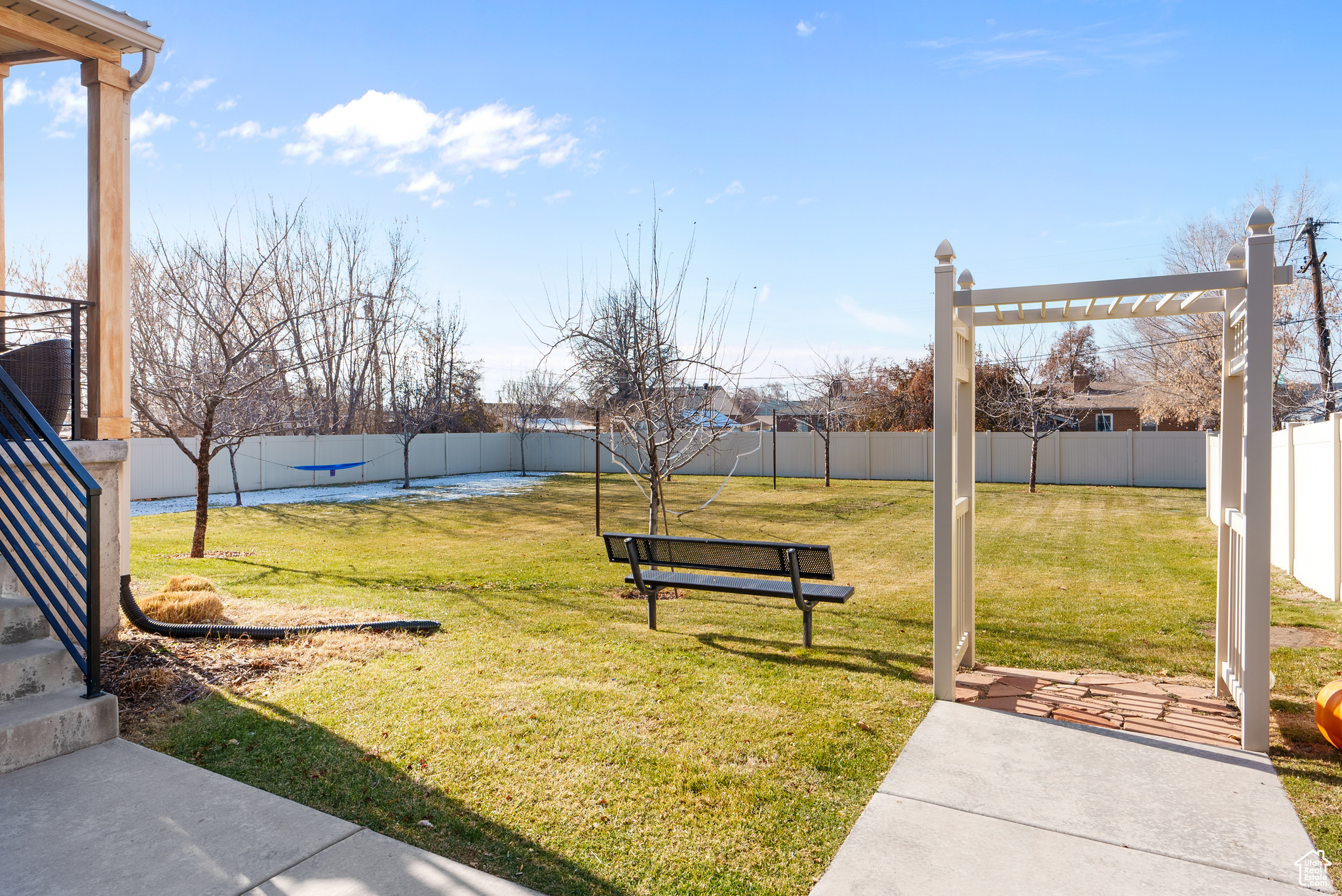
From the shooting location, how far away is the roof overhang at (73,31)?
457 centimetres

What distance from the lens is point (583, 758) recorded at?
3.15 metres

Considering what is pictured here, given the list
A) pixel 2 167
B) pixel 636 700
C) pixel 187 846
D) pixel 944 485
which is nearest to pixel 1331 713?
pixel 944 485

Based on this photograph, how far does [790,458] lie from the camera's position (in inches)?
1037

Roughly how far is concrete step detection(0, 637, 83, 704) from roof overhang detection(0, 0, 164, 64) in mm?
3867

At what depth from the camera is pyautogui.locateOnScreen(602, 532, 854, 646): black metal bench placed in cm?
513

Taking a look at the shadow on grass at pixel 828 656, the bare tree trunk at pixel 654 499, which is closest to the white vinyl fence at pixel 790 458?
the bare tree trunk at pixel 654 499

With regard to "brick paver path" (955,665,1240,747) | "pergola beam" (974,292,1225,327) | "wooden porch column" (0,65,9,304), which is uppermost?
"wooden porch column" (0,65,9,304)

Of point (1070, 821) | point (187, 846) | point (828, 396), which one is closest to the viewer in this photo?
point (187, 846)

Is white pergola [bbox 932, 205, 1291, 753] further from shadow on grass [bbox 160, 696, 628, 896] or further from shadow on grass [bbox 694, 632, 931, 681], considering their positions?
shadow on grass [bbox 160, 696, 628, 896]

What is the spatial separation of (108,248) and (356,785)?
167 inches

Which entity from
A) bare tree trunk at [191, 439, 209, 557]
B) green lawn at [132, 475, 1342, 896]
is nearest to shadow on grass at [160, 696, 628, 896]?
green lawn at [132, 475, 1342, 896]

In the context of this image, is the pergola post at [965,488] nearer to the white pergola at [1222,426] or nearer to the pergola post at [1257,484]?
the white pergola at [1222,426]

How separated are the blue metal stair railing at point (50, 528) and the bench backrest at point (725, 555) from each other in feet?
11.2

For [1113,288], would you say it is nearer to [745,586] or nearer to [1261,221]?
[1261,221]
